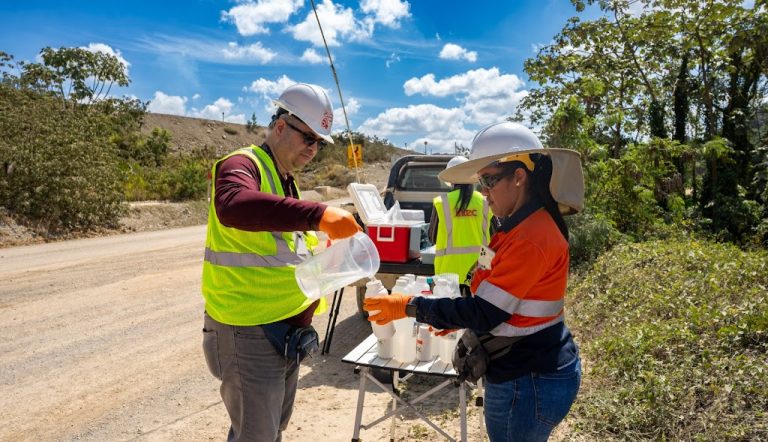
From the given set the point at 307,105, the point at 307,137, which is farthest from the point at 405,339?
the point at 307,105

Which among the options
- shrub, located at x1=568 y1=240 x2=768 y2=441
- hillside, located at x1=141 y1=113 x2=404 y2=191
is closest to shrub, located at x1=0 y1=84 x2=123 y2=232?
shrub, located at x1=568 y1=240 x2=768 y2=441

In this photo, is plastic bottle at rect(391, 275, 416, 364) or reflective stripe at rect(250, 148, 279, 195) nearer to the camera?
reflective stripe at rect(250, 148, 279, 195)

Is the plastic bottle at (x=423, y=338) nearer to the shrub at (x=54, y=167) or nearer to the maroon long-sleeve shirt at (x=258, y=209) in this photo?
A: the maroon long-sleeve shirt at (x=258, y=209)

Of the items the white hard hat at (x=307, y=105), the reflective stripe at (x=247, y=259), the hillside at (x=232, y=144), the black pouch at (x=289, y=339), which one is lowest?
the black pouch at (x=289, y=339)

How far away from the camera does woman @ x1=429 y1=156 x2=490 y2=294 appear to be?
190 inches

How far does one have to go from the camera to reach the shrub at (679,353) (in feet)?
11.5

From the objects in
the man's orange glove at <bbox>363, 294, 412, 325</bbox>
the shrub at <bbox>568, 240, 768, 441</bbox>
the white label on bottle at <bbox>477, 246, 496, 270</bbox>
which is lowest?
the shrub at <bbox>568, 240, 768, 441</bbox>

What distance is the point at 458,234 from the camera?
15.9 ft

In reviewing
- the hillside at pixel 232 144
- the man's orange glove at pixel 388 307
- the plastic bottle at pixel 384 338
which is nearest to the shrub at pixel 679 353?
the plastic bottle at pixel 384 338

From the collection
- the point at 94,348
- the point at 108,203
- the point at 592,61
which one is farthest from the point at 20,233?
the point at 592,61

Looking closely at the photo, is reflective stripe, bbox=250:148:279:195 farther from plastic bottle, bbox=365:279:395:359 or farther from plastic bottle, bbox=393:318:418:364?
plastic bottle, bbox=393:318:418:364

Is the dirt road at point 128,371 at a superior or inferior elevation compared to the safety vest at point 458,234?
inferior

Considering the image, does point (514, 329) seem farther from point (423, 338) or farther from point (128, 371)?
point (128, 371)

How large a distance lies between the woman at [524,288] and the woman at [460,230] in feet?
8.73
